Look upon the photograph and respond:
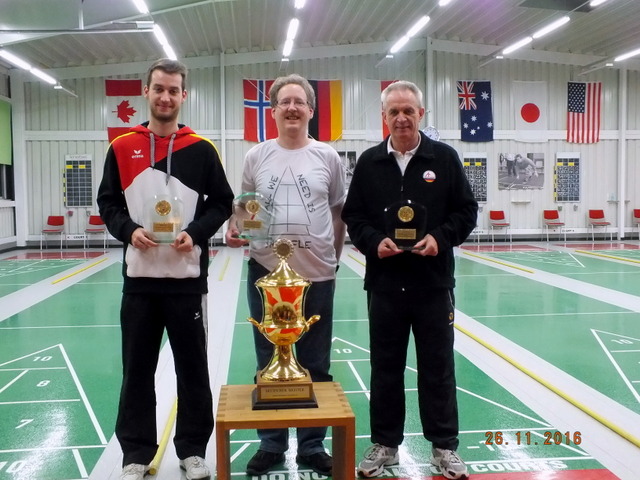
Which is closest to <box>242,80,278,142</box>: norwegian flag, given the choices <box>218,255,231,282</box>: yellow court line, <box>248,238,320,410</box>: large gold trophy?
<box>218,255,231,282</box>: yellow court line

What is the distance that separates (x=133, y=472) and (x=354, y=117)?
583 inches

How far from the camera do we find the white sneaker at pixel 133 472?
2921 mm

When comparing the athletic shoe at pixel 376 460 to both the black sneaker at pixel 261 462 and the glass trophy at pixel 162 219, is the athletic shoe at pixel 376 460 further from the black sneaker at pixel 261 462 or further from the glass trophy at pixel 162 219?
the glass trophy at pixel 162 219

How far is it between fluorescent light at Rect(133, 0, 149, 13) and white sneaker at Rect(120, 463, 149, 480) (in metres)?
8.80

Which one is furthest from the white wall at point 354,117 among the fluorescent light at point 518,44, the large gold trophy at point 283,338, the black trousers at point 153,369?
the large gold trophy at point 283,338

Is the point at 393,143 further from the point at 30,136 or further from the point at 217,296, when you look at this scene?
the point at 30,136

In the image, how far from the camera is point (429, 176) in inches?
118

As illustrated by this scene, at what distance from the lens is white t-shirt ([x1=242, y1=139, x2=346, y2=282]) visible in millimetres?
3002

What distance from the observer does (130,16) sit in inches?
417

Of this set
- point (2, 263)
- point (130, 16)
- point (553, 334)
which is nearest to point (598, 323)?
point (553, 334)

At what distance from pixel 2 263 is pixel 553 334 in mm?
11441

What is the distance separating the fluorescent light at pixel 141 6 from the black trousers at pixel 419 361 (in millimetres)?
8628

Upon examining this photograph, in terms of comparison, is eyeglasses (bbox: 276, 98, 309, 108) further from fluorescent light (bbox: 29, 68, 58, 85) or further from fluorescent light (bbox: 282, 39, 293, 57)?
fluorescent light (bbox: 29, 68, 58, 85)

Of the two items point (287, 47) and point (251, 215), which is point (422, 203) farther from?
point (287, 47)
